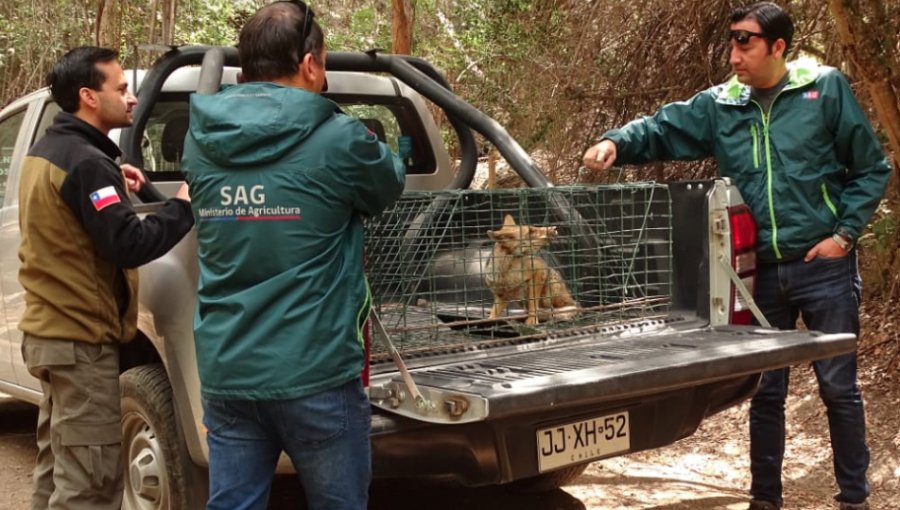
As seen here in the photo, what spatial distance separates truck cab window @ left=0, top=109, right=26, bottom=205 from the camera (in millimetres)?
4906

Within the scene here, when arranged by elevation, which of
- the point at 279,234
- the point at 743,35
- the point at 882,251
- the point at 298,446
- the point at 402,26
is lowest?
the point at 298,446

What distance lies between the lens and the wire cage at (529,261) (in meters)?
3.74

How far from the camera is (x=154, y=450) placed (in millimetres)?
3775

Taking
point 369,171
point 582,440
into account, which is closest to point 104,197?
point 369,171

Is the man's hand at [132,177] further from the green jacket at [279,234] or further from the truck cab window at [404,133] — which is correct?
the truck cab window at [404,133]

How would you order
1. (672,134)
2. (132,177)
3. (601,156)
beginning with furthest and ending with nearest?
(672,134) < (601,156) < (132,177)

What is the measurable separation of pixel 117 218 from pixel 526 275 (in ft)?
5.02

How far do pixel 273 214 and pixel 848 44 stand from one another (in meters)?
3.53

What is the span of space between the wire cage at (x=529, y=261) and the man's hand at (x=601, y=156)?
0.56 ft

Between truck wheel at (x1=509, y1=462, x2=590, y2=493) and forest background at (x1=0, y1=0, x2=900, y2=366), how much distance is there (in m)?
1.89

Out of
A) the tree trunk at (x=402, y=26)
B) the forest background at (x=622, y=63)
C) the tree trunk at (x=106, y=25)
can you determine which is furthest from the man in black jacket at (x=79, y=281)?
the tree trunk at (x=106, y=25)

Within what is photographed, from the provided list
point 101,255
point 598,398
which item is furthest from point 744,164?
point 101,255

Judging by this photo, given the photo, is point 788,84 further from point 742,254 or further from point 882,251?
point 882,251

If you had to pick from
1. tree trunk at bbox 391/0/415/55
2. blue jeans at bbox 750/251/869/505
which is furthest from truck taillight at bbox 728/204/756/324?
tree trunk at bbox 391/0/415/55
